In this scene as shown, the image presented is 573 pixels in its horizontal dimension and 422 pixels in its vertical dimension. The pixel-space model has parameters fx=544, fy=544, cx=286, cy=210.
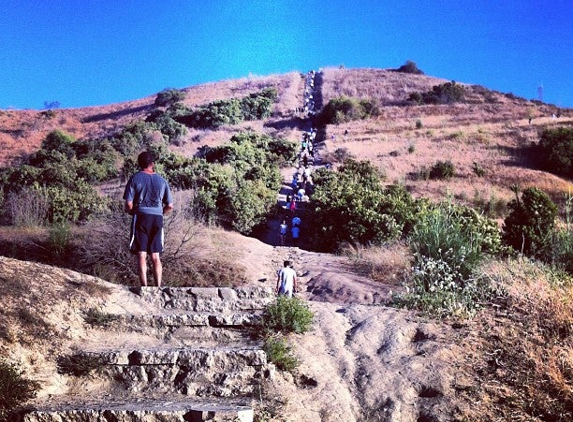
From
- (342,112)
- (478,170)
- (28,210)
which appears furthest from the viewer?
(342,112)

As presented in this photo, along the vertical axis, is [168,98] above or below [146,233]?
above

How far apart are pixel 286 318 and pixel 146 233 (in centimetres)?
205

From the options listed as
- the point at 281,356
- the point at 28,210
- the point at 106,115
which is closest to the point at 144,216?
the point at 281,356

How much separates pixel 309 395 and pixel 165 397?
3.76 feet

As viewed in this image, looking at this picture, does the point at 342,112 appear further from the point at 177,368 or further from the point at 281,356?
the point at 177,368

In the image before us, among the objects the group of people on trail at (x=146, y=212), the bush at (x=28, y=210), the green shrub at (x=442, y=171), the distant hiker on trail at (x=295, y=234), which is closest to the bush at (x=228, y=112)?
the green shrub at (x=442, y=171)

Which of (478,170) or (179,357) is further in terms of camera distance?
(478,170)

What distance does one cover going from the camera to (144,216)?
6.29 metres

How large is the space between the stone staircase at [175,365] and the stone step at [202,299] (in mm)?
11

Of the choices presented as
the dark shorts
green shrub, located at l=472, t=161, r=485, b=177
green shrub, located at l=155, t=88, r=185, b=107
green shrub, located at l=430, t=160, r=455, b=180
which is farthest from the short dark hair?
green shrub, located at l=155, t=88, r=185, b=107

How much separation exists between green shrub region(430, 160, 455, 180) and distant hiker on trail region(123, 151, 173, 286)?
77.6 ft

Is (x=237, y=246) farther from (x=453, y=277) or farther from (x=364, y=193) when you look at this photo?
(x=453, y=277)

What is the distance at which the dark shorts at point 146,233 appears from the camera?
6246 mm

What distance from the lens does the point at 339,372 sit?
15.7 feet
